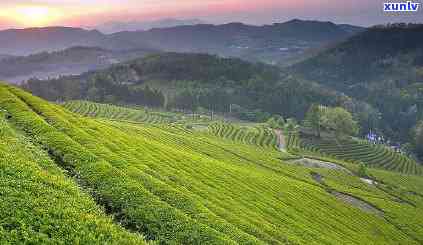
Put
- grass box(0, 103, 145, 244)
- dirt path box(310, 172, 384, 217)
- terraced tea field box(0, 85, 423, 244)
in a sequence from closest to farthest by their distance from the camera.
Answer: grass box(0, 103, 145, 244), terraced tea field box(0, 85, 423, 244), dirt path box(310, 172, 384, 217)

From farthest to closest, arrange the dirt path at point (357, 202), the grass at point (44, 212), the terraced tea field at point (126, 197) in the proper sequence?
the dirt path at point (357, 202) < the terraced tea field at point (126, 197) < the grass at point (44, 212)

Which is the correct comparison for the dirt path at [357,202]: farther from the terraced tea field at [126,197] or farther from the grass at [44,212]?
the grass at [44,212]

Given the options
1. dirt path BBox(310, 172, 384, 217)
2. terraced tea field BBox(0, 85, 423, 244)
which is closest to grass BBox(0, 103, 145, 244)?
terraced tea field BBox(0, 85, 423, 244)

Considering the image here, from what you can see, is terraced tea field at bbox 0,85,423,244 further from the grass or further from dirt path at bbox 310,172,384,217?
dirt path at bbox 310,172,384,217

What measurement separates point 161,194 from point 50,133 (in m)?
13.0

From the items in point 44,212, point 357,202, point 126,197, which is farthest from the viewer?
point 357,202

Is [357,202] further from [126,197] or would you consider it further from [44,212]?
[44,212]

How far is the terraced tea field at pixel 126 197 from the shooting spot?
21516 mm

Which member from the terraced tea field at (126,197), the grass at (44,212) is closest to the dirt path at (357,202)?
the terraced tea field at (126,197)

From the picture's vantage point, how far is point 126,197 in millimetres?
28484

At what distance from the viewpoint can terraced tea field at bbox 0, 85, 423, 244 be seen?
70.6 ft

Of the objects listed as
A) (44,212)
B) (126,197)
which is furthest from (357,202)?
(44,212)

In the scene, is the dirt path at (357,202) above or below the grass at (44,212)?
below

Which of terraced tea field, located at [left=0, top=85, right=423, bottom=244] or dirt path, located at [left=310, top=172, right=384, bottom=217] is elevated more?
terraced tea field, located at [left=0, top=85, right=423, bottom=244]
